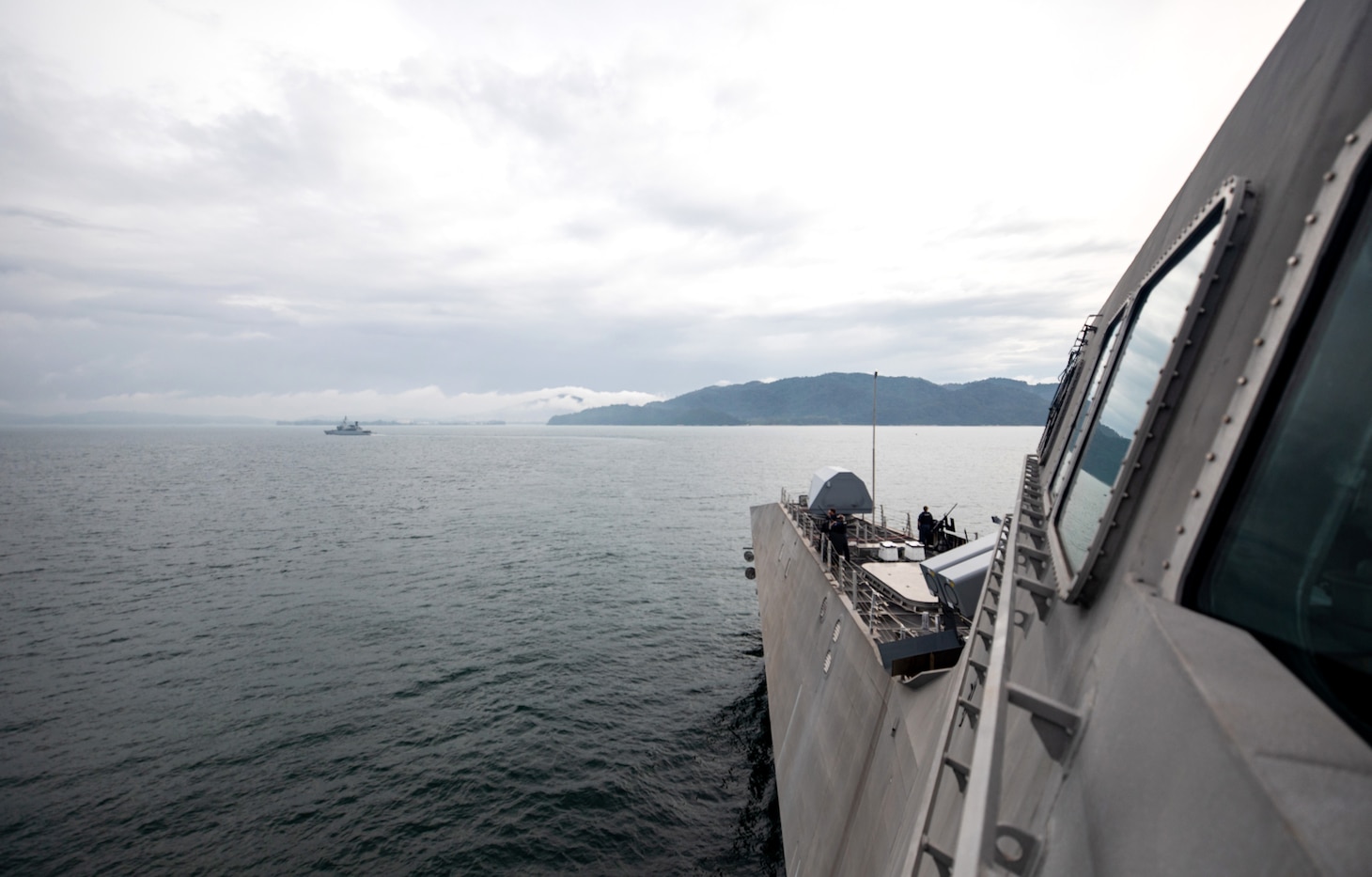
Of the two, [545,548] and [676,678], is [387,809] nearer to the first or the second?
[676,678]

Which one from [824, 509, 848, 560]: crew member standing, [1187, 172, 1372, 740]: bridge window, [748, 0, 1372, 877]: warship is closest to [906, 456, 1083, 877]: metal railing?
[748, 0, 1372, 877]: warship

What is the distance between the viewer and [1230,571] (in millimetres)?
2572

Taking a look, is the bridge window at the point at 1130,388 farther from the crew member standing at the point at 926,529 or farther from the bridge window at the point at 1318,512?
the crew member standing at the point at 926,529

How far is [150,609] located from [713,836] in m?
35.2

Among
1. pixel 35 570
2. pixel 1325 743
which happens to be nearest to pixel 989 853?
pixel 1325 743

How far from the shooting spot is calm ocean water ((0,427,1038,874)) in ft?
57.4

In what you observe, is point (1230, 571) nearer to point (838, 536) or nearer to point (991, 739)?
point (991, 739)

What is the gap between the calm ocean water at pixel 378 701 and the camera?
1748 centimetres

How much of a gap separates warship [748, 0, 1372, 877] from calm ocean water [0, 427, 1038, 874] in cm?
1739

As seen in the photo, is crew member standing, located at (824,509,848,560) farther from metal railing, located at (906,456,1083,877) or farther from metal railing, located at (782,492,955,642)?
metal railing, located at (906,456,1083,877)

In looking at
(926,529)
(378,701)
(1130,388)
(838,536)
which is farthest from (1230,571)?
(378,701)

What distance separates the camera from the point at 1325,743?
1802mm

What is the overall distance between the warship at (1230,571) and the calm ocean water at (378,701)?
17.4 meters

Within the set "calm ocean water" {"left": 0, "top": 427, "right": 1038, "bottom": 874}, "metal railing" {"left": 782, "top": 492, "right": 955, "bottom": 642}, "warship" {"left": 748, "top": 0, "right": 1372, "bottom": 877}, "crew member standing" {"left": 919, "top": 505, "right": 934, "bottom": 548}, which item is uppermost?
"warship" {"left": 748, "top": 0, "right": 1372, "bottom": 877}
